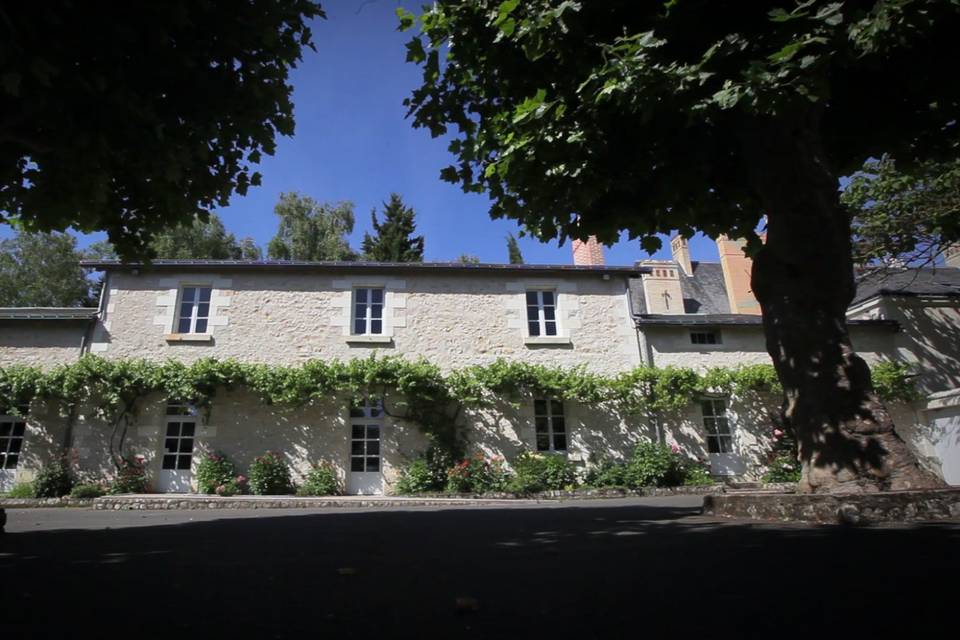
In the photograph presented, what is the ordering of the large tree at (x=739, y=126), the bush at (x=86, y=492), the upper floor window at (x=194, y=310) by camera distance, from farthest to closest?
the upper floor window at (x=194, y=310)
the bush at (x=86, y=492)
the large tree at (x=739, y=126)

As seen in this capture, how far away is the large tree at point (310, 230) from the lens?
2664 centimetres

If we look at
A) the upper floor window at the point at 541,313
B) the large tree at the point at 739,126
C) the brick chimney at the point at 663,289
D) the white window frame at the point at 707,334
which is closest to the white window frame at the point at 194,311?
the upper floor window at the point at 541,313

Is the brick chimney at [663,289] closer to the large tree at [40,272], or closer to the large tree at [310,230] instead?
the large tree at [310,230]

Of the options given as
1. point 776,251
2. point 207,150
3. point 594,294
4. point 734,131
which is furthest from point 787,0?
point 594,294

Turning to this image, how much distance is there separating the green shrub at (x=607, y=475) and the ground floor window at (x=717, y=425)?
2538mm

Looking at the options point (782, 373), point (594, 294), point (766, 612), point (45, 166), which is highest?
point (594, 294)

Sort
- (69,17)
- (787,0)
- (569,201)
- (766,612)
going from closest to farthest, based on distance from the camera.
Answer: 1. (766,612)
2. (69,17)
3. (787,0)
4. (569,201)

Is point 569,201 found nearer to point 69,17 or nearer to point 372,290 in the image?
point 69,17

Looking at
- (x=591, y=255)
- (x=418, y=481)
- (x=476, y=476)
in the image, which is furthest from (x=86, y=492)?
→ (x=591, y=255)

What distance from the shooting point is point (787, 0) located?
161 inches

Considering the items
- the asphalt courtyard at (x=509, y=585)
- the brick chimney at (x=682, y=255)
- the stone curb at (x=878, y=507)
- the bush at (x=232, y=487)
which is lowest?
the asphalt courtyard at (x=509, y=585)

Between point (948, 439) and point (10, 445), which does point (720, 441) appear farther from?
point (10, 445)

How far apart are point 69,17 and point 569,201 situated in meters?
3.93

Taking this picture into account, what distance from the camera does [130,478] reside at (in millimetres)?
11531
